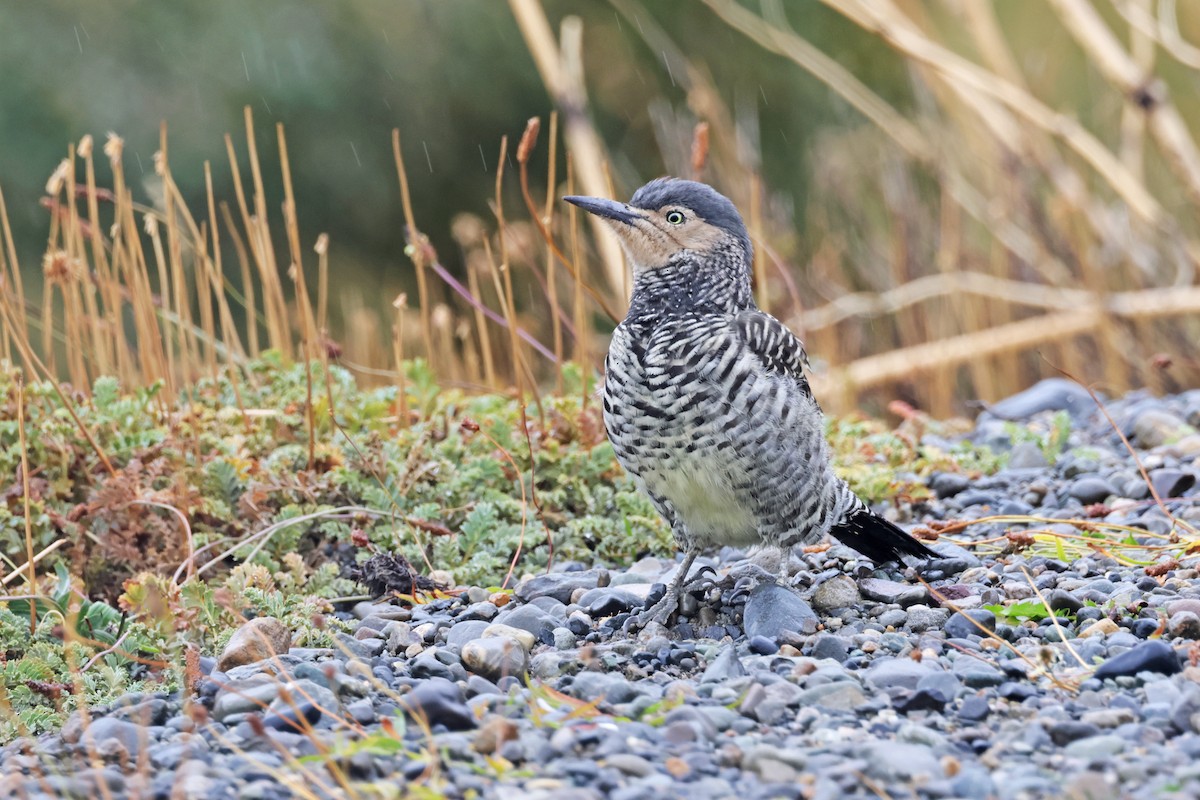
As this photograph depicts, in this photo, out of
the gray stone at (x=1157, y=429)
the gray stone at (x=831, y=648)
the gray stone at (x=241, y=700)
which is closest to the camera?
the gray stone at (x=241, y=700)

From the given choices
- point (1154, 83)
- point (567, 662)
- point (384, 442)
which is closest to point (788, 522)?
point (567, 662)

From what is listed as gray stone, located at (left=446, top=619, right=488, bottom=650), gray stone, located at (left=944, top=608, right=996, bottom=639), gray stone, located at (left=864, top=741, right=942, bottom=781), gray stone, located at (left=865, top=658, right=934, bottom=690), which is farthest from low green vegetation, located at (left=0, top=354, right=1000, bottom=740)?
gray stone, located at (left=864, top=741, right=942, bottom=781)

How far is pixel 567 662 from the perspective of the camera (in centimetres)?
283

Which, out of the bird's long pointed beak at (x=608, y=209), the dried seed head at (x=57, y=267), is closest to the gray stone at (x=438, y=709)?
the bird's long pointed beak at (x=608, y=209)

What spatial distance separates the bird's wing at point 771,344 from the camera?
3.20 metres

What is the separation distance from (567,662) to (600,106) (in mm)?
8346

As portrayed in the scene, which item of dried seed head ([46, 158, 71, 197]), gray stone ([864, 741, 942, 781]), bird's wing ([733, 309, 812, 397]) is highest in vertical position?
dried seed head ([46, 158, 71, 197])

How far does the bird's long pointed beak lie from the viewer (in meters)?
3.37

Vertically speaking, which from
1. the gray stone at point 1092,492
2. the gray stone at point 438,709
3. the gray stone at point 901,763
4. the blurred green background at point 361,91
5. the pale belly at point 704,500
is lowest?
the gray stone at point 1092,492

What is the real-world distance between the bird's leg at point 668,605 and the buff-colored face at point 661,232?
0.77 meters

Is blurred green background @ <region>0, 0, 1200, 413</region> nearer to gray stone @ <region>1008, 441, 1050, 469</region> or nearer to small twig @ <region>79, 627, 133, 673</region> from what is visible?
gray stone @ <region>1008, 441, 1050, 469</region>

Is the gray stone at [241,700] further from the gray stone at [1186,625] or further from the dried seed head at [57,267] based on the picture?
the gray stone at [1186,625]

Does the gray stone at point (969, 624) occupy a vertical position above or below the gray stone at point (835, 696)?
below

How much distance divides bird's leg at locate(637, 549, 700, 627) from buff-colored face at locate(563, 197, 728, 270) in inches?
30.2
